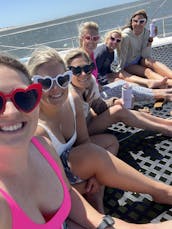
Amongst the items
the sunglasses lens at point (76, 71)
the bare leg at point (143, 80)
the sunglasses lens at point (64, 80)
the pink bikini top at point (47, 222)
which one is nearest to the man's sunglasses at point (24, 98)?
the pink bikini top at point (47, 222)

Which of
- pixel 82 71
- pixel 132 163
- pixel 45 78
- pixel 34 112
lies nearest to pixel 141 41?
pixel 82 71

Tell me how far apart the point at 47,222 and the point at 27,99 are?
463mm

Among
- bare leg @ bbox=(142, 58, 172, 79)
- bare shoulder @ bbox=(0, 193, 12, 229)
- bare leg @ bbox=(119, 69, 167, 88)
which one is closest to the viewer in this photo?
bare shoulder @ bbox=(0, 193, 12, 229)

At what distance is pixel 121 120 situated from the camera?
2582 mm

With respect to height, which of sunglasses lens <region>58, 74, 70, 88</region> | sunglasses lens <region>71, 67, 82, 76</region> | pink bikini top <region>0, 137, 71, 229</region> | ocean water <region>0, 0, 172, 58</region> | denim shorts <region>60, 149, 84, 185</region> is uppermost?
sunglasses lens <region>58, 74, 70, 88</region>

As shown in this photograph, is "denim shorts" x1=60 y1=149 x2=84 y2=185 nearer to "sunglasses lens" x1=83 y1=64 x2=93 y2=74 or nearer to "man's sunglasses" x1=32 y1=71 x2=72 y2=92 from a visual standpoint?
"man's sunglasses" x1=32 y1=71 x2=72 y2=92

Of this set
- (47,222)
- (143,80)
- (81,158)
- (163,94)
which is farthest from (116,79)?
(47,222)

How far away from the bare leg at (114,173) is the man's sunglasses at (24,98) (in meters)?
0.77

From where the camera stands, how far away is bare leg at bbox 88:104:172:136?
2529 mm

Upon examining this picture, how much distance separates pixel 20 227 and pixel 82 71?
165cm

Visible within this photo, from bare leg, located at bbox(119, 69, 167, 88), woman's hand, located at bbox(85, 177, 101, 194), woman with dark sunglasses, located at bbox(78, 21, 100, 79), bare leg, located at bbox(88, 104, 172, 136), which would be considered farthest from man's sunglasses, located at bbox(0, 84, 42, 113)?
bare leg, located at bbox(119, 69, 167, 88)

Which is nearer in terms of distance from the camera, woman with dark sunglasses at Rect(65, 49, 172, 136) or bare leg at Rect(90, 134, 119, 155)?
bare leg at Rect(90, 134, 119, 155)

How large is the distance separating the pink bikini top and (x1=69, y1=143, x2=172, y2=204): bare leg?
45 cm

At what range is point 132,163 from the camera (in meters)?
2.15
